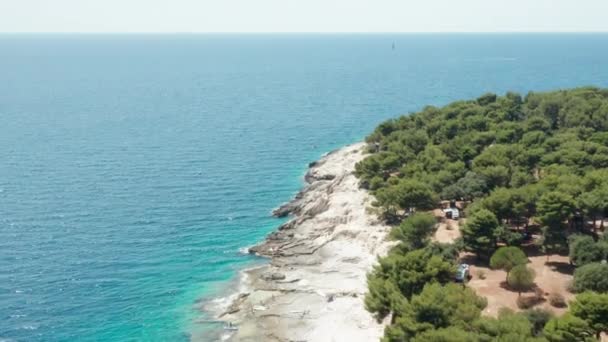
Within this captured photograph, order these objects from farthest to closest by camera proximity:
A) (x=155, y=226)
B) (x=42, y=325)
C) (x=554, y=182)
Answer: (x=155, y=226), (x=554, y=182), (x=42, y=325)

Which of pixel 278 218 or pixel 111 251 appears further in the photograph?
pixel 278 218

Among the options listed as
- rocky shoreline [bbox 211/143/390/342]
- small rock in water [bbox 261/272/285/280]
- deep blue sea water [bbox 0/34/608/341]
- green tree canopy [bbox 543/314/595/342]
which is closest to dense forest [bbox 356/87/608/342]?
green tree canopy [bbox 543/314/595/342]

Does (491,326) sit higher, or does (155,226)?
(491,326)

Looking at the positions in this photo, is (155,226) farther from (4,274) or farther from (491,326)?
(491,326)

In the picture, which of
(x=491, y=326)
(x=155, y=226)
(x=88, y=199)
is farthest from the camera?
(x=88, y=199)

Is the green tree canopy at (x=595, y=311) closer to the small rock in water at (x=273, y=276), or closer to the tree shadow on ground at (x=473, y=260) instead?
the tree shadow on ground at (x=473, y=260)

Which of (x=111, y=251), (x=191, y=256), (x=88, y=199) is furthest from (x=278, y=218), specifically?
(x=88, y=199)

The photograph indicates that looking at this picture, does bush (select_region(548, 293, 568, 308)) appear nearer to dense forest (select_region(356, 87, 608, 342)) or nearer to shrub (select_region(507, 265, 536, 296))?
dense forest (select_region(356, 87, 608, 342))
